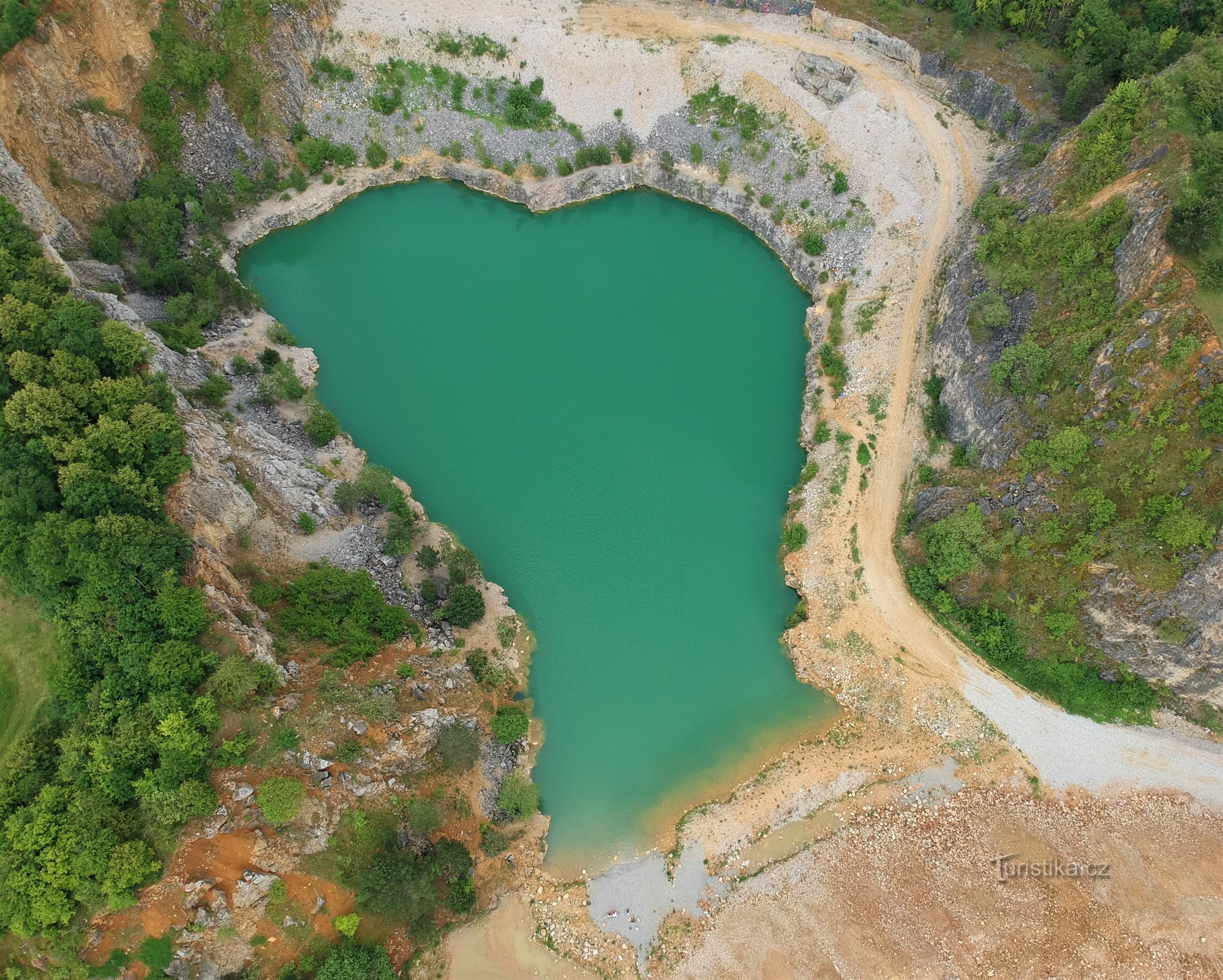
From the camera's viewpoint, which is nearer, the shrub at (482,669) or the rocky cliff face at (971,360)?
the shrub at (482,669)

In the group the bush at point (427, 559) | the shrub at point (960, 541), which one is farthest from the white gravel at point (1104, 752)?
the bush at point (427, 559)

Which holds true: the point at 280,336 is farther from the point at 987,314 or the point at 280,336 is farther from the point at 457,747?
the point at 987,314

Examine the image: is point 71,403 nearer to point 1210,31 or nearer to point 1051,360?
point 1051,360

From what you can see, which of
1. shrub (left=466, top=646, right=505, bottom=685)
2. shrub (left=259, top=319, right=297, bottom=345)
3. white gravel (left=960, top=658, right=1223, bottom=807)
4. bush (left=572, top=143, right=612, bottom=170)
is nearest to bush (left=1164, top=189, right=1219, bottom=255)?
white gravel (left=960, top=658, right=1223, bottom=807)

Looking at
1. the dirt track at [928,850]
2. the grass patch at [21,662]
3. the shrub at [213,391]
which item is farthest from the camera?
the shrub at [213,391]

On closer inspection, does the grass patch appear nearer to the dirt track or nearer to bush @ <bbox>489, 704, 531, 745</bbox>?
bush @ <bbox>489, 704, 531, 745</bbox>

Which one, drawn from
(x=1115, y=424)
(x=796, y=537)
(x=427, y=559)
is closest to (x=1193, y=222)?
(x=1115, y=424)

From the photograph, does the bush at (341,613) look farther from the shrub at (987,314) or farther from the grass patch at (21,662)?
the shrub at (987,314)
